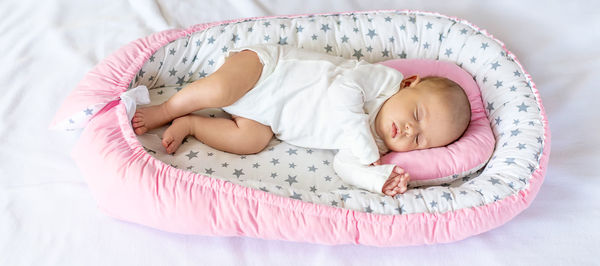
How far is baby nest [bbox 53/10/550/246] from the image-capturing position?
1.21 meters

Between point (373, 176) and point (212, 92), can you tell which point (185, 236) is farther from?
point (373, 176)

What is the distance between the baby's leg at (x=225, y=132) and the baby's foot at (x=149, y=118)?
0.04 m

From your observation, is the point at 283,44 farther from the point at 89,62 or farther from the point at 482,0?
the point at 482,0

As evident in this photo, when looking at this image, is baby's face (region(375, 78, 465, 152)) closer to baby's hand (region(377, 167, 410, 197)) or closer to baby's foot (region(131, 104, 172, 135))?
baby's hand (region(377, 167, 410, 197))

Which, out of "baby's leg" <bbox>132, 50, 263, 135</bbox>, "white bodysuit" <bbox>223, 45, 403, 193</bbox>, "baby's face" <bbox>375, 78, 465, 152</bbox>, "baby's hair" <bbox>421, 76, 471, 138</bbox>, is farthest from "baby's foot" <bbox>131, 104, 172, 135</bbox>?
"baby's hair" <bbox>421, 76, 471, 138</bbox>

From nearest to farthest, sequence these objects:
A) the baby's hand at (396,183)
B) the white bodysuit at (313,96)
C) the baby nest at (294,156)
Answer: the baby nest at (294,156) < the baby's hand at (396,183) < the white bodysuit at (313,96)

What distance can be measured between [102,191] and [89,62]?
674 millimetres

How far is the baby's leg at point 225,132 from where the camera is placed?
1.50 metres

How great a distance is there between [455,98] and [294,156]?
0.51 m

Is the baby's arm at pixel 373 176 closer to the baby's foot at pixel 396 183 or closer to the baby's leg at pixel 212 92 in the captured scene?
the baby's foot at pixel 396 183

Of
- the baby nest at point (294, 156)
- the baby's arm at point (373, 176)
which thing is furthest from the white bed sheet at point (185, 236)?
the baby's arm at point (373, 176)

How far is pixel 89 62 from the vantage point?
1.73 m

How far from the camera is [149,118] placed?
1.48 m

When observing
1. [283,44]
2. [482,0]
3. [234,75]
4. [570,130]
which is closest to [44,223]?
[234,75]
